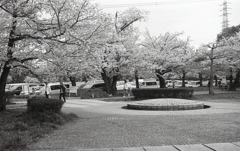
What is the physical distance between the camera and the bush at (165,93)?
70.1ft

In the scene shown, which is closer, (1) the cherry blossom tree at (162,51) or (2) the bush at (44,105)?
(2) the bush at (44,105)

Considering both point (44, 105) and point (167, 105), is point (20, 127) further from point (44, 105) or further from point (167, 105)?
point (167, 105)

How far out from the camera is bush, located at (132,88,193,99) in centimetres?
2138

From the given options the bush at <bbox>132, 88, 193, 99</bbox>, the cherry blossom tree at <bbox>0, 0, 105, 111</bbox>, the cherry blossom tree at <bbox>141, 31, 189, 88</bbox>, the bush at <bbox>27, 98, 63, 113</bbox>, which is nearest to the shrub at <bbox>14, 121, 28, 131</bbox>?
the bush at <bbox>27, 98, 63, 113</bbox>

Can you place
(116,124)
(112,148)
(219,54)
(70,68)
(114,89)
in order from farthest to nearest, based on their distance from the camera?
1. (114,89)
2. (219,54)
3. (70,68)
4. (116,124)
5. (112,148)

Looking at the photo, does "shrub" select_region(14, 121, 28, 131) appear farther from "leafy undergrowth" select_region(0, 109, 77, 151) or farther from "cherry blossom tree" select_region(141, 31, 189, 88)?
"cherry blossom tree" select_region(141, 31, 189, 88)

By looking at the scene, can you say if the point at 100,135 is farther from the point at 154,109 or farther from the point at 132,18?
the point at 132,18

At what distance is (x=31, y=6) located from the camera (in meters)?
9.76

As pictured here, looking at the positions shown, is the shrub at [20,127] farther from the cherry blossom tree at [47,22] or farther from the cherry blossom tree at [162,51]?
the cherry blossom tree at [162,51]

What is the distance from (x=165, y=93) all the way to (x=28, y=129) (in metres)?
14.6

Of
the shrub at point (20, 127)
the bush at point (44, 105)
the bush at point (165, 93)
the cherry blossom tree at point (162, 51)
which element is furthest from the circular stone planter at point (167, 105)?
the cherry blossom tree at point (162, 51)

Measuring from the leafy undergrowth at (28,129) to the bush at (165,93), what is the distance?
11421 mm

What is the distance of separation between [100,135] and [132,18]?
70.6ft

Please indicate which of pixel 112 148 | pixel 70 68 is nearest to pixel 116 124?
pixel 112 148
